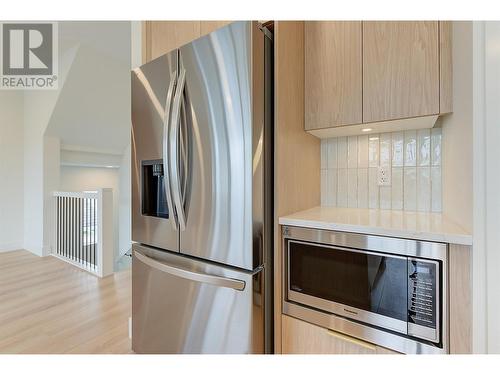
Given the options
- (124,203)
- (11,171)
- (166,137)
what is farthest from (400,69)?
(11,171)

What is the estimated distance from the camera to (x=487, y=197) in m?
0.79

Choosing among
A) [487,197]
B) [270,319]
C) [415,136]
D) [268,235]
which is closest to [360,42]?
[415,136]

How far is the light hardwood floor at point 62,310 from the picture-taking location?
1721mm

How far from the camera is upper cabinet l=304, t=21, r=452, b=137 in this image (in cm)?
109

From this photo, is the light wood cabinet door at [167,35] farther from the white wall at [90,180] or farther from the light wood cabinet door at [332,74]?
the white wall at [90,180]

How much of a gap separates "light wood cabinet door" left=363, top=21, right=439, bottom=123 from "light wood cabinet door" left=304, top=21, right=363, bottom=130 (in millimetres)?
45

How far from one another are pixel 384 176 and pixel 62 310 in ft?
8.64

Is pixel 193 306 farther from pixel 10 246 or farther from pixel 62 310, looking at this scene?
pixel 10 246

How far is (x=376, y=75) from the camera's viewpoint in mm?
1205

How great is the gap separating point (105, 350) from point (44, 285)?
5.19ft

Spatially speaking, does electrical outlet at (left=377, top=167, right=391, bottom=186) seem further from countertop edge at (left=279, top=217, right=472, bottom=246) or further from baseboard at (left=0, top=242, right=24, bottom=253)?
baseboard at (left=0, top=242, right=24, bottom=253)

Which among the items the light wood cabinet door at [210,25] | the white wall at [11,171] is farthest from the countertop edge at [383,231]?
the white wall at [11,171]

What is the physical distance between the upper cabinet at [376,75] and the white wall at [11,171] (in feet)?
15.4

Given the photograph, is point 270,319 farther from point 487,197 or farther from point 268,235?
point 487,197
